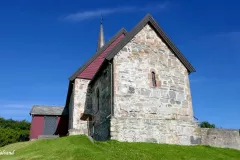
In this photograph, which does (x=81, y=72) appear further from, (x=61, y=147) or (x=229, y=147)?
(x=229, y=147)

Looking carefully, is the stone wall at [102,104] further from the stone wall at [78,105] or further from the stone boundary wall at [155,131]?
the stone wall at [78,105]

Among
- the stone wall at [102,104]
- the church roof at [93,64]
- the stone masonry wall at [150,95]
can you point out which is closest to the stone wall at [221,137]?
the stone masonry wall at [150,95]

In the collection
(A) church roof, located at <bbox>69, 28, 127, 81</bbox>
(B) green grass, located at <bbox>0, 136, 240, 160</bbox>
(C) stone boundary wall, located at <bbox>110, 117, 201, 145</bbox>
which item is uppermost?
(A) church roof, located at <bbox>69, 28, 127, 81</bbox>

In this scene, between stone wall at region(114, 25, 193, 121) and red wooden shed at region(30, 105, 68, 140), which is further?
red wooden shed at region(30, 105, 68, 140)

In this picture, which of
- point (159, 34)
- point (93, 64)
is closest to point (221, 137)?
point (159, 34)

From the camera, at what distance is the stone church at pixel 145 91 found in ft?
50.6

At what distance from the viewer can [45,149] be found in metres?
12.5

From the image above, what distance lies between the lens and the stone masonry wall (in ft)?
50.4

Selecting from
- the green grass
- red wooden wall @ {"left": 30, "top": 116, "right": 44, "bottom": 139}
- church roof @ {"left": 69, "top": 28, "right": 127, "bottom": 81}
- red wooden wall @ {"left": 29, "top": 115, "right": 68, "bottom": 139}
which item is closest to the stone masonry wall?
the green grass

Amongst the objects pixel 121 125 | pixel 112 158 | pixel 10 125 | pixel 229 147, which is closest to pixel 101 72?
pixel 121 125

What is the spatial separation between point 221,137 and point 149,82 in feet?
21.0

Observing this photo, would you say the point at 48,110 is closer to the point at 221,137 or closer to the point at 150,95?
the point at 150,95

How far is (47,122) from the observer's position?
90.6 feet

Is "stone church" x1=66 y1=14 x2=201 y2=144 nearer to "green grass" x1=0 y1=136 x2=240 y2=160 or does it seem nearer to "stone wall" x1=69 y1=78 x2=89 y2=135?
"green grass" x1=0 y1=136 x2=240 y2=160
